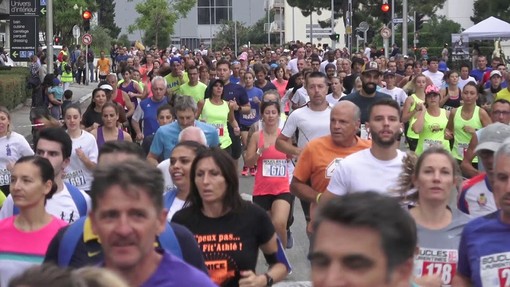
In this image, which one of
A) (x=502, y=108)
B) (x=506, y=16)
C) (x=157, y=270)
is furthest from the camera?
(x=506, y=16)

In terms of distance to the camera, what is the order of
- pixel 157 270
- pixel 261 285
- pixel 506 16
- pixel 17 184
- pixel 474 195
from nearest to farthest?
1. pixel 157 270
2. pixel 261 285
3. pixel 17 184
4. pixel 474 195
5. pixel 506 16

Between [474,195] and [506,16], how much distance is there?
70.3 m

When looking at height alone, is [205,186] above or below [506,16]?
below

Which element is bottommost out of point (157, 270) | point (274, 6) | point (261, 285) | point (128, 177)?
point (261, 285)

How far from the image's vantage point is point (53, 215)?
6.52 m

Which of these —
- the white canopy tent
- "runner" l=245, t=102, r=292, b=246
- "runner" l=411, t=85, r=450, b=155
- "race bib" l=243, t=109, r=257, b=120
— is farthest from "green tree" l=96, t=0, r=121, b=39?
"runner" l=245, t=102, r=292, b=246

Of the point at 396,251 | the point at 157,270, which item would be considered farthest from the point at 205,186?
the point at 396,251

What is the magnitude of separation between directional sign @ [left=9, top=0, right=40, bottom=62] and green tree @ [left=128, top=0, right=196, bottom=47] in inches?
1785

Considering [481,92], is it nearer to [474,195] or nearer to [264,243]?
[474,195]

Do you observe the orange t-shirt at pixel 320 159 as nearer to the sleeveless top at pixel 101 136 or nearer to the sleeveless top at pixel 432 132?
the sleeveless top at pixel 101 136

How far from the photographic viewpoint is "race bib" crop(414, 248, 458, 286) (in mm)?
5703

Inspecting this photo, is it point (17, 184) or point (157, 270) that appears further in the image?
point (17, 184)

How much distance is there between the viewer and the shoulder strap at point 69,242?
4527 mm

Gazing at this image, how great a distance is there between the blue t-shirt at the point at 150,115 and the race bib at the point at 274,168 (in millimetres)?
4237
